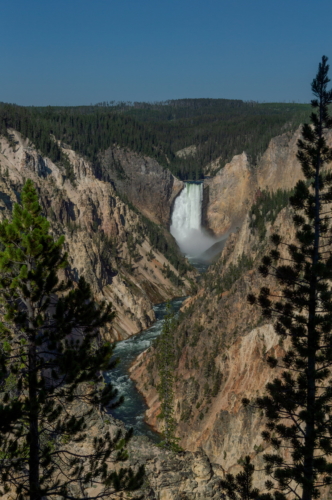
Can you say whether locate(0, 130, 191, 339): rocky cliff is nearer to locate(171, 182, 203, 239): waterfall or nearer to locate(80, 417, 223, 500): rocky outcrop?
locate(171, 182, 203, 239): waterfall

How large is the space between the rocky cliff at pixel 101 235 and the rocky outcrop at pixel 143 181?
2491 centimetres

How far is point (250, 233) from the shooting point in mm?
70688

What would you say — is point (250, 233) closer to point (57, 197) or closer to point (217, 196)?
point (57, 197)

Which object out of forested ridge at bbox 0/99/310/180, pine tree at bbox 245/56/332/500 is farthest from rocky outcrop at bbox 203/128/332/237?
pine tree at bbox 245/56/332/500

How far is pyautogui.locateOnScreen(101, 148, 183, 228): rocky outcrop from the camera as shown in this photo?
15050cm

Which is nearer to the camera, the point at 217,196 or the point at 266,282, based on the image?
the point at 266,282

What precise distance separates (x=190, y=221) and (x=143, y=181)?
1887cm

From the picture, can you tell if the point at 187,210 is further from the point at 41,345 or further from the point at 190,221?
the point at 41,345

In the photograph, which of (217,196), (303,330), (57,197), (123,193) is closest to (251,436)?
(303,330)

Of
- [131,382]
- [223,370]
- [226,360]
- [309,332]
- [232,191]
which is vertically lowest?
[131,382]

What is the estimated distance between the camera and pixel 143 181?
154m

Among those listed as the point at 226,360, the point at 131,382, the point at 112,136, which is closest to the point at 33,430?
the point at 226,360

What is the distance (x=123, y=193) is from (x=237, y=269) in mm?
88082

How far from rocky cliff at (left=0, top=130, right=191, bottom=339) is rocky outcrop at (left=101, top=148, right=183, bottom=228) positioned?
81.7 ft
